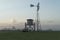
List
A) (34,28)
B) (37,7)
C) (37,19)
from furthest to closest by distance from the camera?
1. (37,7)
2. (34,28)
3. (37,19)

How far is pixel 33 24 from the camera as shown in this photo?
8162 cm

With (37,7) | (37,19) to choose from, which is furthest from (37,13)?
(37,7)

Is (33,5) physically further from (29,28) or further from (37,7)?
(29,28)

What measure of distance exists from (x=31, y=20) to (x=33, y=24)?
8.26ft

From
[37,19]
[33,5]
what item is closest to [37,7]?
[33,5]

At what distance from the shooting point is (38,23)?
74.9 meters

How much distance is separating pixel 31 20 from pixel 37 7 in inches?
422

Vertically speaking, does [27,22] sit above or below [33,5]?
below

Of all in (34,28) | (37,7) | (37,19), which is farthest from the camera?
(37,7)

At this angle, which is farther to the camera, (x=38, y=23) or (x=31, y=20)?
(x=31, y=20)

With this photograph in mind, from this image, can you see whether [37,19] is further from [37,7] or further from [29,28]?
[37,7]

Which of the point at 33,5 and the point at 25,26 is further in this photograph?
the point at 33,5

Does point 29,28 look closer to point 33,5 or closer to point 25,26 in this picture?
point 25,26

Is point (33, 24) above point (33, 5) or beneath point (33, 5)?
beneath
